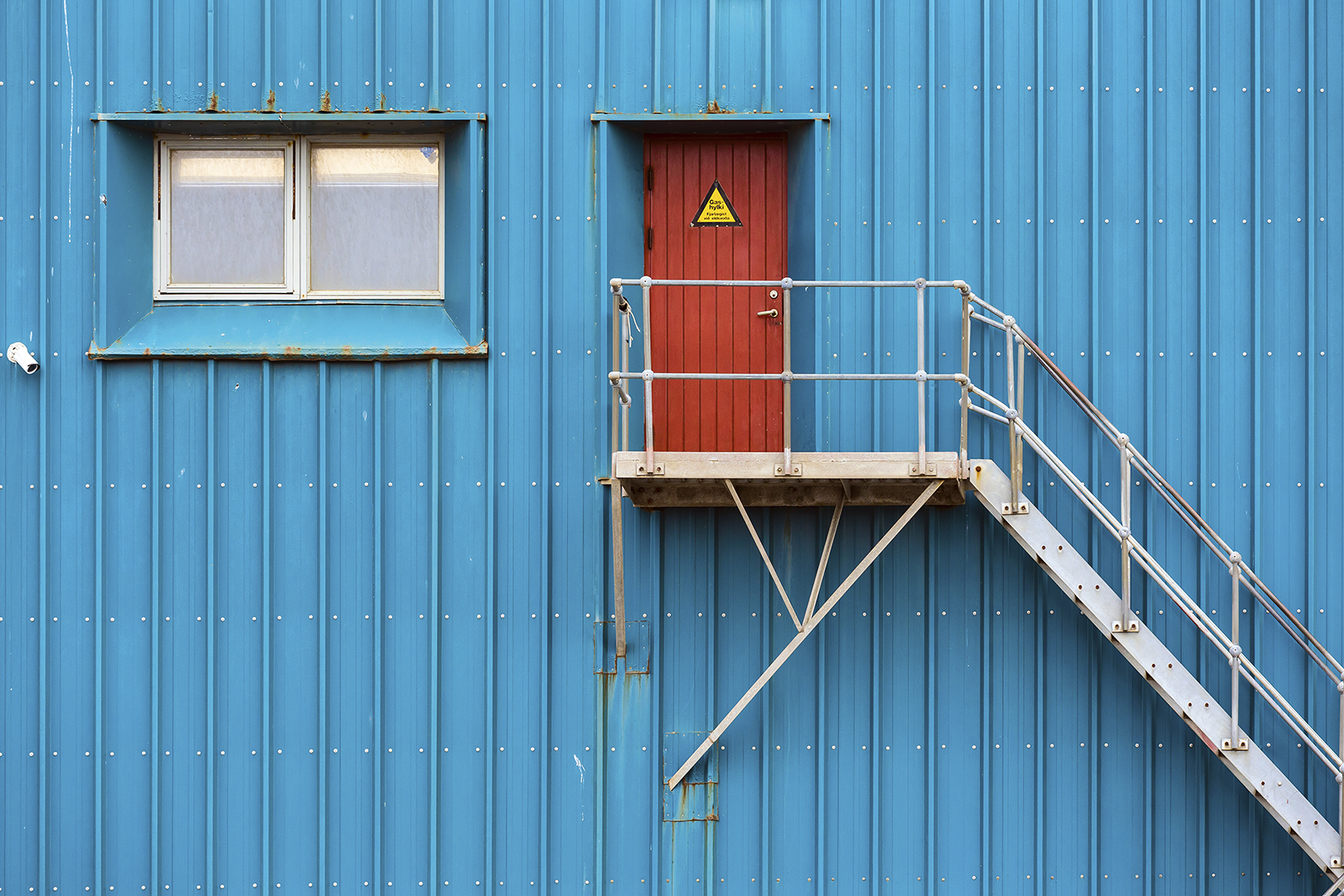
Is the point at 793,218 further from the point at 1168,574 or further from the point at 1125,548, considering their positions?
the point at 1168,574

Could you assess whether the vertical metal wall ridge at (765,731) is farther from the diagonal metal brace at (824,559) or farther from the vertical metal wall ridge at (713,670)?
the diagonal metal brace at (824,559)

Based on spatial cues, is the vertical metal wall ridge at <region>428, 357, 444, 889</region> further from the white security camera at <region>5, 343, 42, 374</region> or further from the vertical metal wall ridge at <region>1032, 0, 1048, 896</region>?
the vertical metal wall ridge at <region>1032, 0, 1048, 896</region>

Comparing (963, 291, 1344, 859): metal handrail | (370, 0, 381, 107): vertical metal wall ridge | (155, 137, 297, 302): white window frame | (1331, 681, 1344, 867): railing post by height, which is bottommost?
(1331, 681, 1344, 867): railing post

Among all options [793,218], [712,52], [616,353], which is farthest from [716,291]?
[712,52]

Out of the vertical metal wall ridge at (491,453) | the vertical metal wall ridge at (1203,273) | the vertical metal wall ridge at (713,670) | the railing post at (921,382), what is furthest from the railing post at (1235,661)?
the vertical metal wall ridge at (491,453)

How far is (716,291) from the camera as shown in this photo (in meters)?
5.91

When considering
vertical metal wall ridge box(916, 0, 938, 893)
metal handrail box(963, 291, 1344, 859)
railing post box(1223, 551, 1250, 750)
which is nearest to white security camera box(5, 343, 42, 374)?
vertical metal wall ridge box(916, 0, 938, 893)

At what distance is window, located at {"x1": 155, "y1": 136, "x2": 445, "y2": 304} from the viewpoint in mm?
5934

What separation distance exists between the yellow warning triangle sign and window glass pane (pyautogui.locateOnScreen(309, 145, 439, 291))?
1568mm

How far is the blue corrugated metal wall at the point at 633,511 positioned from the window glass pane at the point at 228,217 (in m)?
0.36

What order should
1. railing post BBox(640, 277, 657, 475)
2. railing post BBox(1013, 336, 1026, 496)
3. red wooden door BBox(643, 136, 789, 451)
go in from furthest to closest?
red wooden door BBox(643, 136, 789, 451)
railing post BBox(1013, 336, 1026, 496)
railing post BBox(640, 277, 657, 475)

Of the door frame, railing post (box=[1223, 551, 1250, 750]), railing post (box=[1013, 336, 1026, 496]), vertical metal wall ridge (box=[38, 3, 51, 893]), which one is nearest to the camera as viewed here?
railing post (box=[1223, 551, 1250, 750])

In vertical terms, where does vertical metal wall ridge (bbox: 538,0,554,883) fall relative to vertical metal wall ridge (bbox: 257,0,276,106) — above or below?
below

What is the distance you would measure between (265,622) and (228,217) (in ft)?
7.91
